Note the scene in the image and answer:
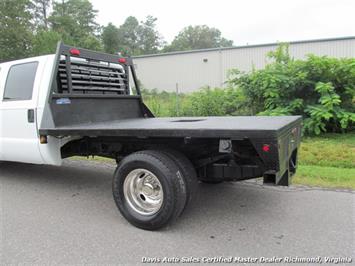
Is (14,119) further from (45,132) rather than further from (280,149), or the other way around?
(280,149)

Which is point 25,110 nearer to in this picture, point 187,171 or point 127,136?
point 127,136

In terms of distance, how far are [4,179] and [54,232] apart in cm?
288

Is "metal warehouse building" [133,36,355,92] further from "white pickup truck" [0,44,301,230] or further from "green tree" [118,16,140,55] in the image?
"green tree" [118,16,140,55]

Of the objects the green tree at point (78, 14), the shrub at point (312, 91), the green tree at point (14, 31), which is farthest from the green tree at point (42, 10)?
the shrub at point (312, 91)

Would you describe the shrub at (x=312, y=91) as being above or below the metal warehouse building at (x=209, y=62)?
below

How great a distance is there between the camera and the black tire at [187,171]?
138 inches

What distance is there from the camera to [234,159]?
3539mm

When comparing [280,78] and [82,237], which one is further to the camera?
[280,78]

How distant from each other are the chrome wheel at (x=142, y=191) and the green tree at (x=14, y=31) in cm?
2943

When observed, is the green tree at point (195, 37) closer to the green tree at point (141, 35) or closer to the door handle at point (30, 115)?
the green tree at point (141, 35)

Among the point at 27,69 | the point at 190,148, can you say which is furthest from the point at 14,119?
the point at 190,148

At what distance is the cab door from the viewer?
15.7 ft

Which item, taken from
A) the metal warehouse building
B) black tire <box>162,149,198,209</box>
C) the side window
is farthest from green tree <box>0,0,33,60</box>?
black tire <box>162,149,198,209</box>

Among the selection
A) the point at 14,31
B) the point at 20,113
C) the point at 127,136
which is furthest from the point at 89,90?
the point at 14,31
